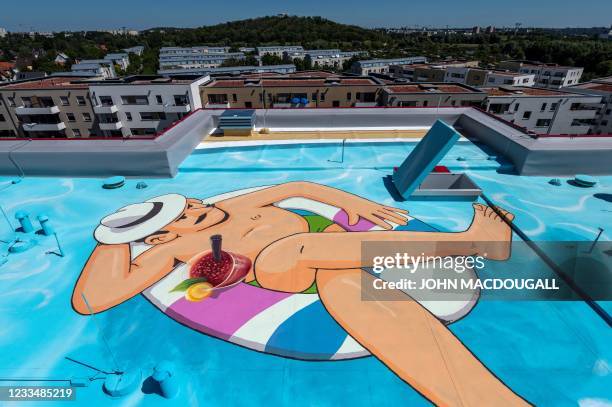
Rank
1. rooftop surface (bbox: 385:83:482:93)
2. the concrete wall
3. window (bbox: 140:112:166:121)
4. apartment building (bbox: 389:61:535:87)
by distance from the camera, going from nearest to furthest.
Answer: the concrete wall → rooftop surface (bbox: 385:83:482:93) → window (bbox: 140:112:166:121) → apartment building (bbox: 389:61:535:87)

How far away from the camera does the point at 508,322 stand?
31.5ft

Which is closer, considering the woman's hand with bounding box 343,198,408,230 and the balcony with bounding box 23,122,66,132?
the woman's hand with bounding box 343,198,408,230

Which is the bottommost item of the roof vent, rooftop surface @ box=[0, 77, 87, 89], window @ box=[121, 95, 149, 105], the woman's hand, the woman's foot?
window @ box=[121, 95, 149, 105]

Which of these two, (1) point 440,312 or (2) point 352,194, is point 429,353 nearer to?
(1) point 440,312

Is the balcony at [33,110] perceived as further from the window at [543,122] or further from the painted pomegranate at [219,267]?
the window at [543,122]

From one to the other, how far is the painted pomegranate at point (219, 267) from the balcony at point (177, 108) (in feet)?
165

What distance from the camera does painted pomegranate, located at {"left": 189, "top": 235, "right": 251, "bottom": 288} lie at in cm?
1103

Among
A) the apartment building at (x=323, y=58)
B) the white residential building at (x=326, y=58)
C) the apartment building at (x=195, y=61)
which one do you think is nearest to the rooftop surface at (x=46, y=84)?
the apartment building at (x=195, y=61)

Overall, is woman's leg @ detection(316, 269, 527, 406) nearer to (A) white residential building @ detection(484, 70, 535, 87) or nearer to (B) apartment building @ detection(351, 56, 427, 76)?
(A) white residential building @ detection(484, 70, 535, 87)

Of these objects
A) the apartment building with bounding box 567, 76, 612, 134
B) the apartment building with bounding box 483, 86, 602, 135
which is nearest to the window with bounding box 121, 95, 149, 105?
the apartment building with bounding box 483, 86, 602, 135

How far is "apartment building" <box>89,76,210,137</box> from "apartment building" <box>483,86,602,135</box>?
5196 centimetres

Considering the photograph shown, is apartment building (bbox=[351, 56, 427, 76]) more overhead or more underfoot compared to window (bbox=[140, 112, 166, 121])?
more overhead

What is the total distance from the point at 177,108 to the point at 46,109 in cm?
2485

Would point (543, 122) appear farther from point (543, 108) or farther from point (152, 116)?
point (152, 116)
